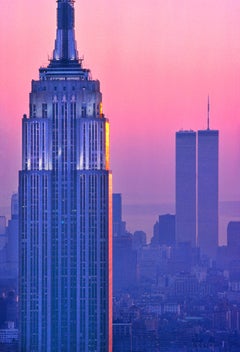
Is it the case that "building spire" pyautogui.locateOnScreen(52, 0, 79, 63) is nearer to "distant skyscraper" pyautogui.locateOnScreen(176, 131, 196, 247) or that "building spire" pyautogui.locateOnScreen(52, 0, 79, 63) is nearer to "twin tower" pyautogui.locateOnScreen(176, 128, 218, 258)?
"distant skyscraper" pyautogui.locateOnScreen(176, 131, 196, 247)

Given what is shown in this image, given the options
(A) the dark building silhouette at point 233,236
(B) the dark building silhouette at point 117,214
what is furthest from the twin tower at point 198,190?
(B) the dark building silhouette at point 117,214

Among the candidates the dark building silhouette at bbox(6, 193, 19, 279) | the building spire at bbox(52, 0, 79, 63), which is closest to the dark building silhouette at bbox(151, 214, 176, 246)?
the dark building silhouette at bbox(6, 193, 19, 279)

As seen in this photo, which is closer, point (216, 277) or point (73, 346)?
point (73, 346)

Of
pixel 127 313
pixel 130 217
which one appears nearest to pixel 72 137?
pixel 130 217

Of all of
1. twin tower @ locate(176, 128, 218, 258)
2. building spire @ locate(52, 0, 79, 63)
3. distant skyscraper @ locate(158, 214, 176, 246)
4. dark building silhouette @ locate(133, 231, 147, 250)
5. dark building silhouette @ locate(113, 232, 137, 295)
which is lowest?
dark building silhouette @ locate(113, 232, 137, 295)

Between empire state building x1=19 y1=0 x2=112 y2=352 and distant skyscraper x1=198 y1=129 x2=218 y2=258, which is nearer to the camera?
empire state building x1=19 y1=0 x2=112 y2=352

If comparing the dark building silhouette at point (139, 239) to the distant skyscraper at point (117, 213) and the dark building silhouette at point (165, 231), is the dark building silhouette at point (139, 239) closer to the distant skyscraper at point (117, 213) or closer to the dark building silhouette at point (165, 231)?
the dark building silhouette at point (165, 231)

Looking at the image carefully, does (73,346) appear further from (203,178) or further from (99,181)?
(203,178)
